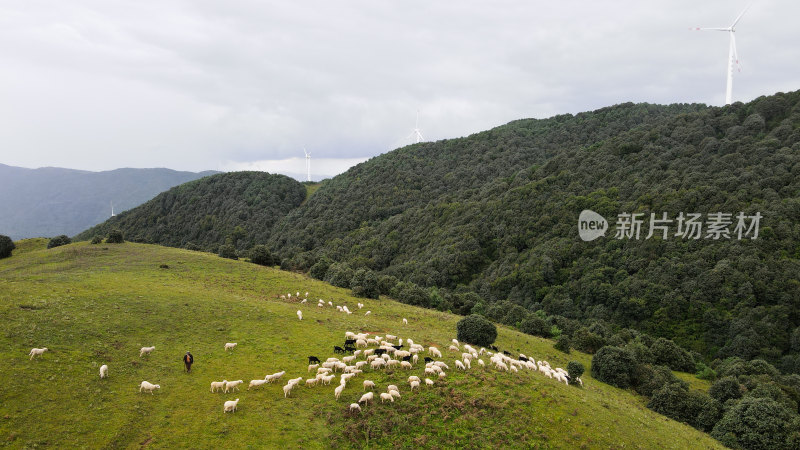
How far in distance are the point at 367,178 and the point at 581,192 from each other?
10665 cm

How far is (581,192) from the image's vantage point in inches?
4414

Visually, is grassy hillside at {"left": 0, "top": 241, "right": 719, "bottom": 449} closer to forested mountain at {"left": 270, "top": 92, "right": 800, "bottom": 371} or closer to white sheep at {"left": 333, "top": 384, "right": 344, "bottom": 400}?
white sheep at {"left": 333, "top": 384, "right": 344, "bottom": 400}

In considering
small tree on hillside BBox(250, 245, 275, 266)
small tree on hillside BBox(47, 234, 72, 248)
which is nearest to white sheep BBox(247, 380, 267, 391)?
small tree on hillside BBox(250, 245, 275, 266)

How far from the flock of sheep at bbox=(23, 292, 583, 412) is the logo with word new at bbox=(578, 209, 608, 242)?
68016 millimetres

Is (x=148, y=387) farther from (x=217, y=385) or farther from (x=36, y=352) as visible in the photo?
(x=36, y=352)

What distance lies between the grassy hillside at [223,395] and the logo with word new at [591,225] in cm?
6342

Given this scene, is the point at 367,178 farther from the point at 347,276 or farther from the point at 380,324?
the point at 380,324

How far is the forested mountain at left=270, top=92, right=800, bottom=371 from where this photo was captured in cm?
6316

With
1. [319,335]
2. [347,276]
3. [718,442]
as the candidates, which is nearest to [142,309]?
[319,335]

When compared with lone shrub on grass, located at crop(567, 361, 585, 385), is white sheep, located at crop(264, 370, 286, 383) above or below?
above

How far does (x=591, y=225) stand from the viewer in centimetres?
9662

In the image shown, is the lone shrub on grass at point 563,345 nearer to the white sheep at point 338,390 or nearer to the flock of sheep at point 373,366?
the flock of sheep at point 373,366

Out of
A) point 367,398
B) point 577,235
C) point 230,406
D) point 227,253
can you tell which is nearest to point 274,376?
point 230,406

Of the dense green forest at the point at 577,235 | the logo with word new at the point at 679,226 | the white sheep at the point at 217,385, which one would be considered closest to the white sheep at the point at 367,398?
the white sheep at the point at 217,385
